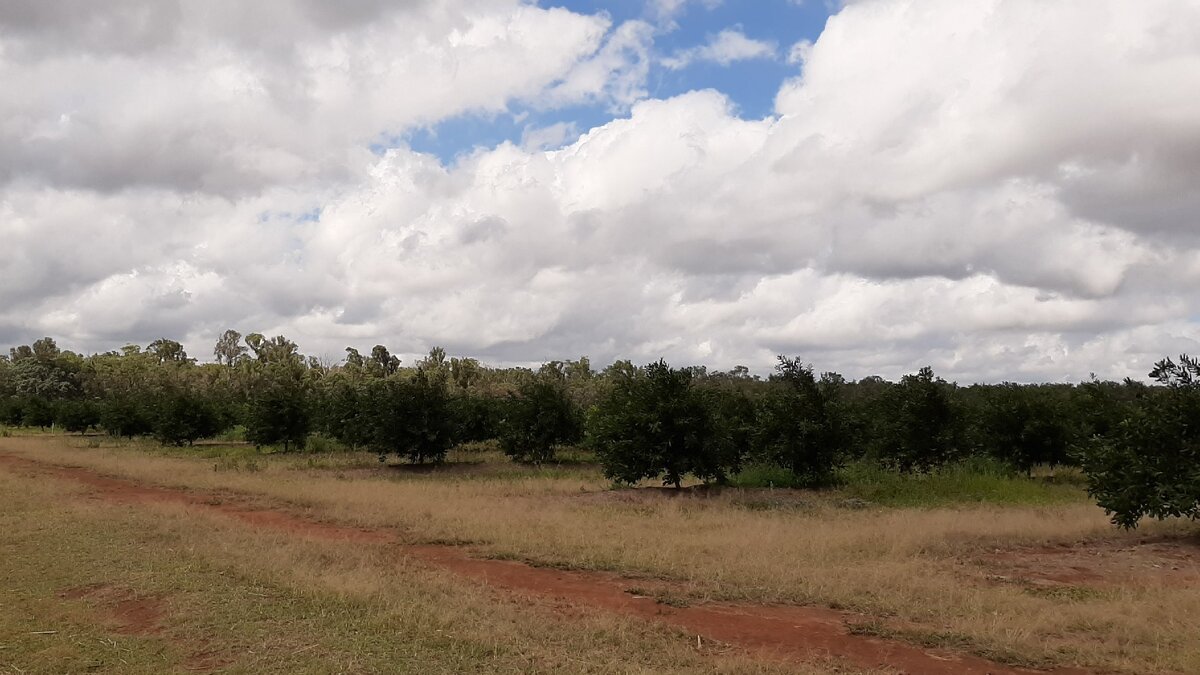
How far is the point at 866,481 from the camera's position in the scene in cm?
2895

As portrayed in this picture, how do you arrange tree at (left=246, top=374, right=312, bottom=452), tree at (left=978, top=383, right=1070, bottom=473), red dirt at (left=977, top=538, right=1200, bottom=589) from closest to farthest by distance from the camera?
red dirt at (left=977, top=538, right=1200, bottom=589) → tree at (left=978, top=383, right=1070, bottom=473) → tree at (left=246, top=374, right=312, bottom=452)

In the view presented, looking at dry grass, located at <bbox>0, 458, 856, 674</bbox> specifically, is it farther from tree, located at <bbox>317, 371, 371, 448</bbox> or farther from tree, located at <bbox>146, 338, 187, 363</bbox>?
tree, located at <bbox>146, 338, 187, 363</bbox>

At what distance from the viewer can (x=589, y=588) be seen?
1257 cm

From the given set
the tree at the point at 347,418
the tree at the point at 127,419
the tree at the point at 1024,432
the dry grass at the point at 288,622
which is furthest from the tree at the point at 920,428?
the tree at the point at 127,419

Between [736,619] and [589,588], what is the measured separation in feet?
9.52

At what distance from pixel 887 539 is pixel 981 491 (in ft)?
40.2

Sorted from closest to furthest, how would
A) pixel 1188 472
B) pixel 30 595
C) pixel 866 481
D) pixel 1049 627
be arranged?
pixel 1049 627, pixel 30 595, pixel 1188 472, pixel 866 481

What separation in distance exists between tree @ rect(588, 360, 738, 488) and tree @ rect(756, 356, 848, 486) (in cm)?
179

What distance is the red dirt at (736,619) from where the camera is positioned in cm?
880

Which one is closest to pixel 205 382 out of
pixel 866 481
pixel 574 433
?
pixel 574 433

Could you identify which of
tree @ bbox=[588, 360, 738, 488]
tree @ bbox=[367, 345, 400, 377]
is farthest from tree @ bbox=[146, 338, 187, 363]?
tree @ bbox=[588, 360, 738, 488]

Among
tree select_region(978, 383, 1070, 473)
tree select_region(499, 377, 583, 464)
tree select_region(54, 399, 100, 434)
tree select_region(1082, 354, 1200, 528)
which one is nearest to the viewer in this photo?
tree select_region(1082, 354, 1200, 528)

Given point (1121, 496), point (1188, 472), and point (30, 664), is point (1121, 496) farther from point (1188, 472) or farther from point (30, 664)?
point (30, 664)

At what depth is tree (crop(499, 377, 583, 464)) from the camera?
42.1m
